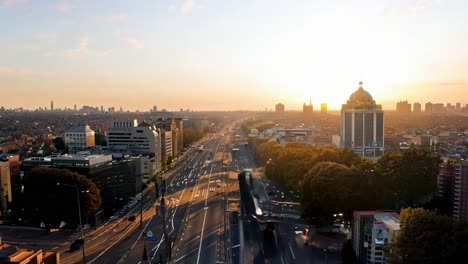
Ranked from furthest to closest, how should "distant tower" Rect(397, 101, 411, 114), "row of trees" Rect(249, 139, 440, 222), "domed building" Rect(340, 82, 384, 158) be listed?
"distant tower" Rect(397, 101, 411, 114) < "domed building" Rect(340, 82, 384, 158) < "row of trees" Rect(249, 139, 440, 222)

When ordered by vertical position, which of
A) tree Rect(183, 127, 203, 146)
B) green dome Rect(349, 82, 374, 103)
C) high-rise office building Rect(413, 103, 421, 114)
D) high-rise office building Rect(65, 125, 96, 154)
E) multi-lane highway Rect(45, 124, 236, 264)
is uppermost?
green dome Rect(349, 82, 374, 103)

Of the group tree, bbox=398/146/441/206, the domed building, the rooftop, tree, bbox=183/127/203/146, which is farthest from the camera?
tree, bbox=183/127/203/146

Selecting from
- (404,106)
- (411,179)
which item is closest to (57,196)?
(411,179)

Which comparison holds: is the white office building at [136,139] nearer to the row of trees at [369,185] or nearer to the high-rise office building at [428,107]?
the row of trees at [369,185]

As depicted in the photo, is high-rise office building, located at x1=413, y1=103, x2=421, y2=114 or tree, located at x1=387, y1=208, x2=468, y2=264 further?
high-rise office building, located at x1=413, y1=103, x2=421, y2=114

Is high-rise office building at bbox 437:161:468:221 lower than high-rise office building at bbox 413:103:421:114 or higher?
lower

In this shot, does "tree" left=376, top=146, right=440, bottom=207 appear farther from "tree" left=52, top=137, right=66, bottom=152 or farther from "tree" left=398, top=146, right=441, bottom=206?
"tree" left=52, top=137, right=66, bottom=152

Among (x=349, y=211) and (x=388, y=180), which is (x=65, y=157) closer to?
(x=349, y=211)

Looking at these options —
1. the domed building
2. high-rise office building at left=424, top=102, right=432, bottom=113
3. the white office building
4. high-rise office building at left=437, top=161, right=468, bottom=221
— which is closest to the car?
high-rise office building at left=437, top=161, right=468, bottom=221
